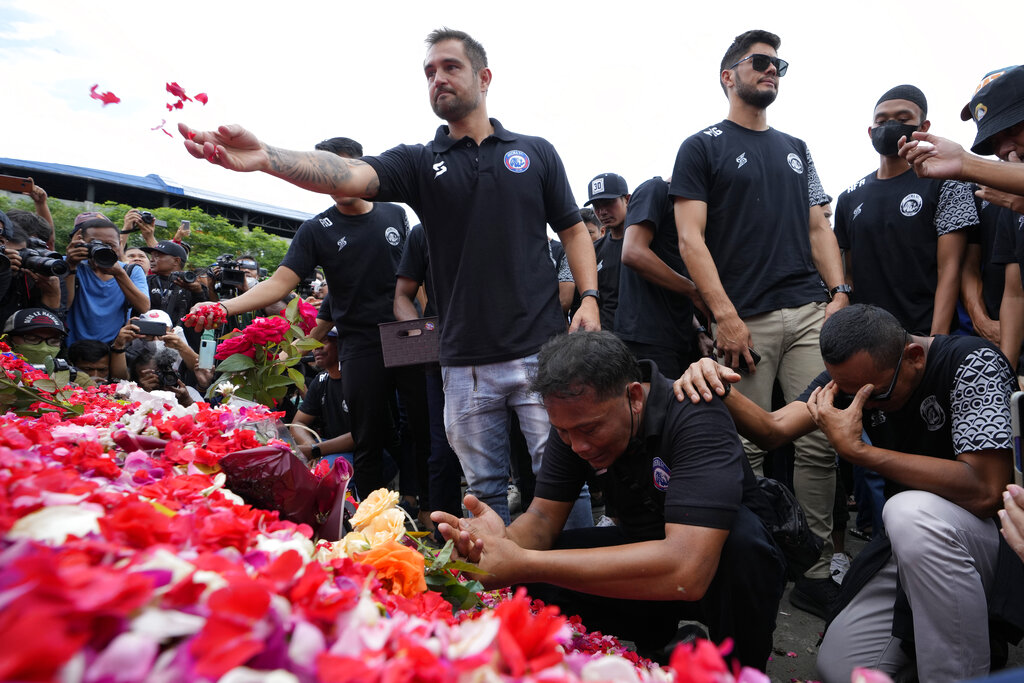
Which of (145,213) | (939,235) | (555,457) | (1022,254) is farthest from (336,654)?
(145,213)

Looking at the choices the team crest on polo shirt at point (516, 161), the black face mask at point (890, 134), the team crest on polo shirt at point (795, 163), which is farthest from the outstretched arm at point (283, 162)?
the black face mask at point (890, 134)

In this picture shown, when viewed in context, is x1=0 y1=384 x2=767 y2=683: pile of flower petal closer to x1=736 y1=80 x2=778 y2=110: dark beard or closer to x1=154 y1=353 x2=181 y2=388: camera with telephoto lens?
x1=736 y1=80 x2=778 y2=110: dark beard

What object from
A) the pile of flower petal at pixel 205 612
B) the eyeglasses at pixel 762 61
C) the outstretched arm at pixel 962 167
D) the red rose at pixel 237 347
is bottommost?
the pile of flower petal at pixel 205 612

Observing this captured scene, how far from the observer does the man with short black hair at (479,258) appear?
2811 mm

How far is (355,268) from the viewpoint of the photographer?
13.2 feet

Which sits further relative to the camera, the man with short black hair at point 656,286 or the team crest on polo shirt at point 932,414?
the man with short black hair at point 656,286

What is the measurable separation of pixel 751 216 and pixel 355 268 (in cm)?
221

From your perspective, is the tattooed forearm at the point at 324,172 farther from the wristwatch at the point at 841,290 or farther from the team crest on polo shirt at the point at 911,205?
the team crest on polo shirt at the point at 911,205

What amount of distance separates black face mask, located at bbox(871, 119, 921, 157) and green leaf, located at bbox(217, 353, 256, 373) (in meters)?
3.33

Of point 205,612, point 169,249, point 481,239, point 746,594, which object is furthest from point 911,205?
point 169,249

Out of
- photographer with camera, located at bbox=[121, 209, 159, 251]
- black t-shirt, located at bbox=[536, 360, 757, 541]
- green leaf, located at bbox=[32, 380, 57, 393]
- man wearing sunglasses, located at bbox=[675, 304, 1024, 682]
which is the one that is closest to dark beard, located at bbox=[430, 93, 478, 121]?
black t-shirt, located at bbox=[536, 360, 757, 541]

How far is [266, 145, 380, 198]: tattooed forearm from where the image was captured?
2.32 meters

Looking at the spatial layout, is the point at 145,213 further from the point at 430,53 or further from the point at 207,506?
the point at 207,506

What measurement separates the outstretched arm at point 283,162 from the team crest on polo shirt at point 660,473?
4.91 ft
